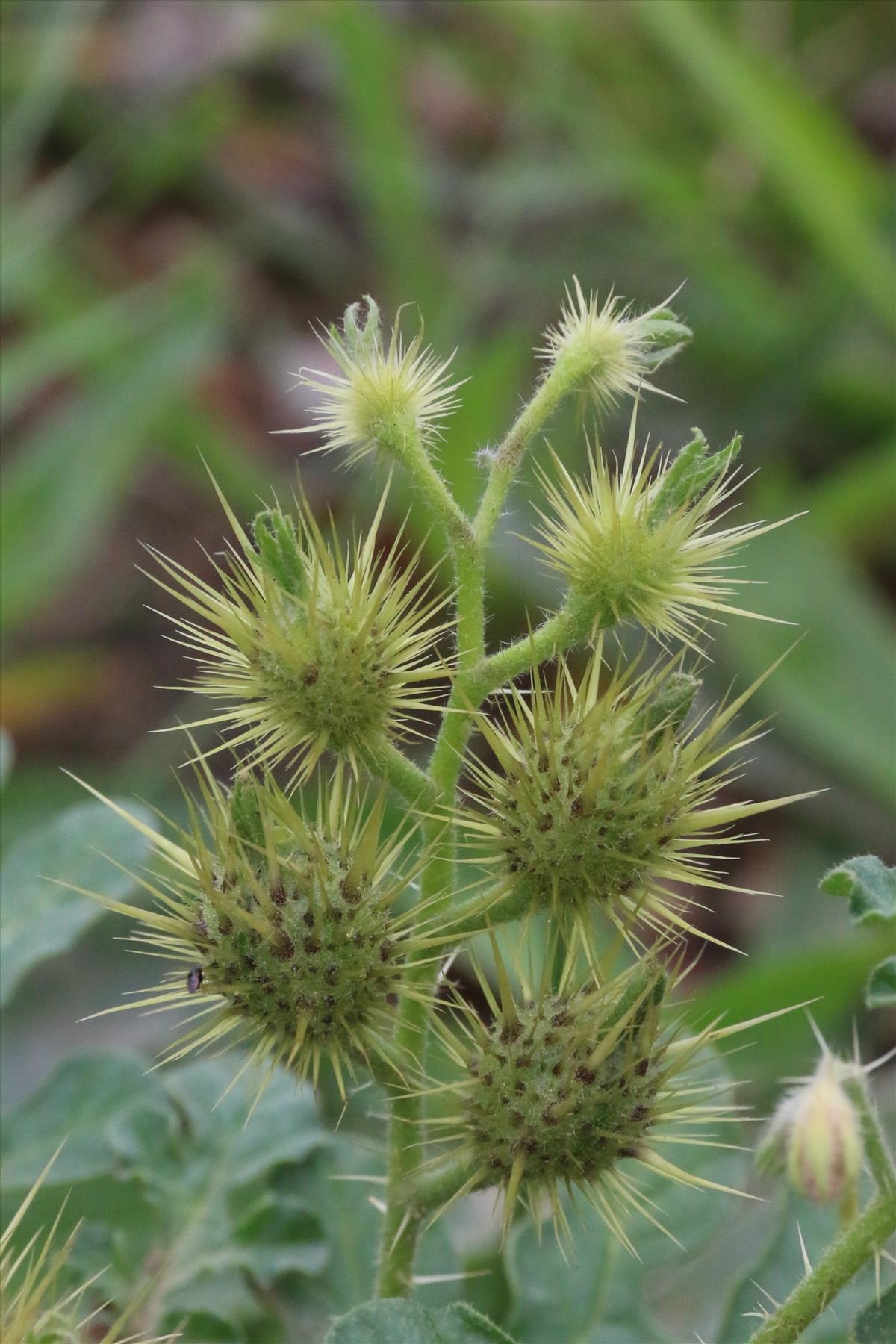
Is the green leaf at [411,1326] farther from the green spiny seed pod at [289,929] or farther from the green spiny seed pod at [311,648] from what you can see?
the green spiny seed pod at [311,648]

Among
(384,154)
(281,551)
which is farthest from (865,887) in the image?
(384,154)

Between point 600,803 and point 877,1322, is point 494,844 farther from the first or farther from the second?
point 877,1322

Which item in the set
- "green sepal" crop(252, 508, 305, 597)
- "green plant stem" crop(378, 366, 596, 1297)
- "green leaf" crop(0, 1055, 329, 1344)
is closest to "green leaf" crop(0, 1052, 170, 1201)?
"green leaf" crop(0, 1055, 329, 1344)

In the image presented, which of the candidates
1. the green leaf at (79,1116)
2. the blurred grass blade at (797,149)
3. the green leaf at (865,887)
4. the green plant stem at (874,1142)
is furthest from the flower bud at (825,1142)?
the blurred grass blade at (797,149)

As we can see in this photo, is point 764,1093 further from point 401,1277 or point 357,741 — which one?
point 357,741

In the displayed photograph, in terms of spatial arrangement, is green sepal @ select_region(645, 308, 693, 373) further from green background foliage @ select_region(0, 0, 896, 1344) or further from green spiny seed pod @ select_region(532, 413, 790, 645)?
green background foliage @ select_region(0, 0, 896, 1344)

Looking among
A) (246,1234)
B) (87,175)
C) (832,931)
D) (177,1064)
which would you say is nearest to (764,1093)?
(832,931)
